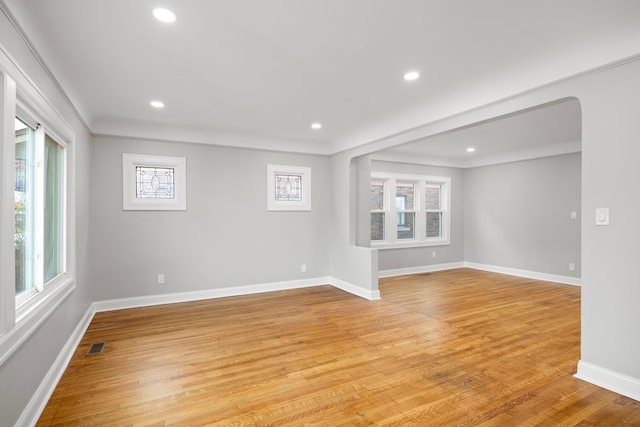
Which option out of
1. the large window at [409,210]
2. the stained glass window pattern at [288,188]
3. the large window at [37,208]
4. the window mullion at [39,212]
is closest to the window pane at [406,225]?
the large window at [409,210]

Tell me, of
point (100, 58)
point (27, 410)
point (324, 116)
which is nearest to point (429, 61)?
point (324, 116)

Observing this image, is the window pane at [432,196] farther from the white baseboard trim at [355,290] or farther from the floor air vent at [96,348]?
the floor air vent at [96,348]

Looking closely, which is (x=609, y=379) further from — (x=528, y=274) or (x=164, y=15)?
(x=528, y=274)

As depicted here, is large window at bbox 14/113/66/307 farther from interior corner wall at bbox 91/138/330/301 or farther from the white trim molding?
the white trim molding

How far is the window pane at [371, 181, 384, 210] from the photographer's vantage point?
6902 mm

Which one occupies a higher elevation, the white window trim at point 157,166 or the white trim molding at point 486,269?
the white window trim at point 157,166

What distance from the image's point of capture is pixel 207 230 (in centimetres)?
Result: 509

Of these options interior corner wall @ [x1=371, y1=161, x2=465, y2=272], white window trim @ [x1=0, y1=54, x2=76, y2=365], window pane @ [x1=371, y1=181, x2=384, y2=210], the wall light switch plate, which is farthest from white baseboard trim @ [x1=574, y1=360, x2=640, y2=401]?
window pane @ [x1=371, y1=181, x2=384, y2=210]

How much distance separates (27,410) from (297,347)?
2.00 m

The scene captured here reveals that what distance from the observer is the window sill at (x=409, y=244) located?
684cm

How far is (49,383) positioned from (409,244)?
242 inches

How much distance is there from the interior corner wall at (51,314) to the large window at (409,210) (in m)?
4.83

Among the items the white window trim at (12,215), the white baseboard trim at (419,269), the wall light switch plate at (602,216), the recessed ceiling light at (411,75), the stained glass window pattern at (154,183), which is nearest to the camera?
the white window trim at (12,215)

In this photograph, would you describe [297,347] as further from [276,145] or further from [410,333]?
[276,145]
